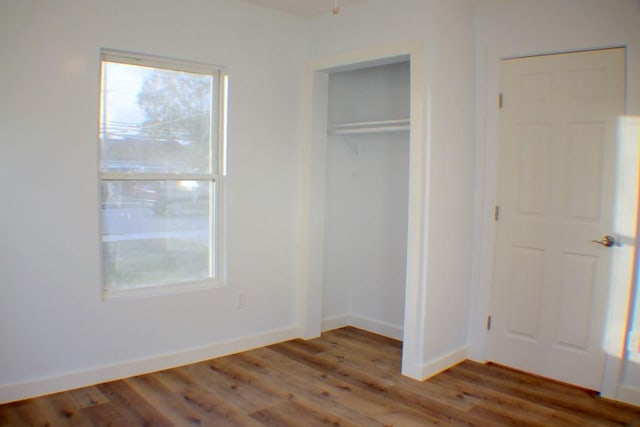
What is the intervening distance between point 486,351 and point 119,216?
281 centimetres

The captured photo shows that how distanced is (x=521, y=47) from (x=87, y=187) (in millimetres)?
3029

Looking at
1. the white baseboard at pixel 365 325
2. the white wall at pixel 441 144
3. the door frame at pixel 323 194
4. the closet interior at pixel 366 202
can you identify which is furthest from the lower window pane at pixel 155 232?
the white wall at pixel 441 144

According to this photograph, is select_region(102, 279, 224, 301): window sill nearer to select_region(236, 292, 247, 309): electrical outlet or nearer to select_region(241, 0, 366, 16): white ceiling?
select_region(236, 292, 247, 309): electrical outlet

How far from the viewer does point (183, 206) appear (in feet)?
11.5

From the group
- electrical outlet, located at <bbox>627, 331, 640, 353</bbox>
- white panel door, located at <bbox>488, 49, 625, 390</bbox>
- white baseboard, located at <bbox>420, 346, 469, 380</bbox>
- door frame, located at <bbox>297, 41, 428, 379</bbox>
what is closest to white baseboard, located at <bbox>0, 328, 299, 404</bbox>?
door frame, located at <bbox>297, 41, 428, 379</bbox>

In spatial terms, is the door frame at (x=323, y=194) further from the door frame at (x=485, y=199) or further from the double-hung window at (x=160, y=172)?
the double-hung window at (x=160, y=172)

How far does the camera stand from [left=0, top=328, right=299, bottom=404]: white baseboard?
2816mm

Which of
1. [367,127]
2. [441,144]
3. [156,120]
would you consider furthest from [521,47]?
[156,120]

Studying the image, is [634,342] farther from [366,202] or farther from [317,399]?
[366,202]

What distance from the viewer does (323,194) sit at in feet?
13.5

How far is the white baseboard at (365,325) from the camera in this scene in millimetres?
4199

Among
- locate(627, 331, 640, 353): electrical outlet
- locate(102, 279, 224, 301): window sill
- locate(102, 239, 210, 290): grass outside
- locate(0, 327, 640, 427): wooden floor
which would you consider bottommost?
locate(0, 327, 640, 427): wooden floor

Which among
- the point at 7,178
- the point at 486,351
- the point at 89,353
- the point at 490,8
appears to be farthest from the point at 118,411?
the point at 490,8

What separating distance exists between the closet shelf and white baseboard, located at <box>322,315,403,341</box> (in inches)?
65.6
